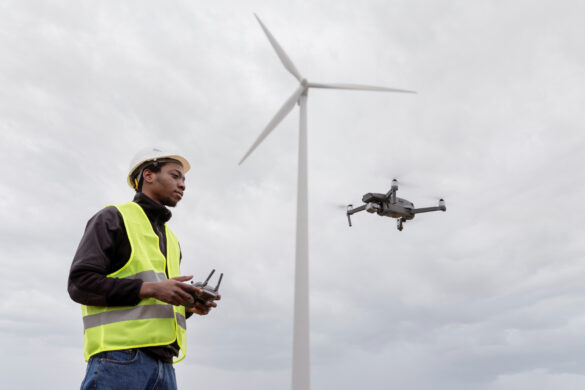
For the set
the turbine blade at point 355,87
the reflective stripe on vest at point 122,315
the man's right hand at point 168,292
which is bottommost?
the reflective stripe on vest at point 122,315

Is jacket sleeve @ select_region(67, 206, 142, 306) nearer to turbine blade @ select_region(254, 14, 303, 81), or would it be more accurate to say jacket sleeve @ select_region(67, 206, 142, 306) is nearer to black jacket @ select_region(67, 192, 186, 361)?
black jacket @ select_region(67, 192, 186, 361)

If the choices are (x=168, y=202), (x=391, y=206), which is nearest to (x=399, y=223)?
(x=391, y=206)

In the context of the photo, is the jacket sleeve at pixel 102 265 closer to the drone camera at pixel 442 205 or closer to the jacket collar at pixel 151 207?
the jacket collar at pixel 151 207

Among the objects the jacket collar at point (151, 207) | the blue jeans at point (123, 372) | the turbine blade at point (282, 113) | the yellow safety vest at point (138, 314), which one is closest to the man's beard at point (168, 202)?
the jacket collar at point (151, 207)

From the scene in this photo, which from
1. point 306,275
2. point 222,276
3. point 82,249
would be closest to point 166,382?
point 222,276

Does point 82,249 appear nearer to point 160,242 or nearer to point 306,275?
point 160,242
